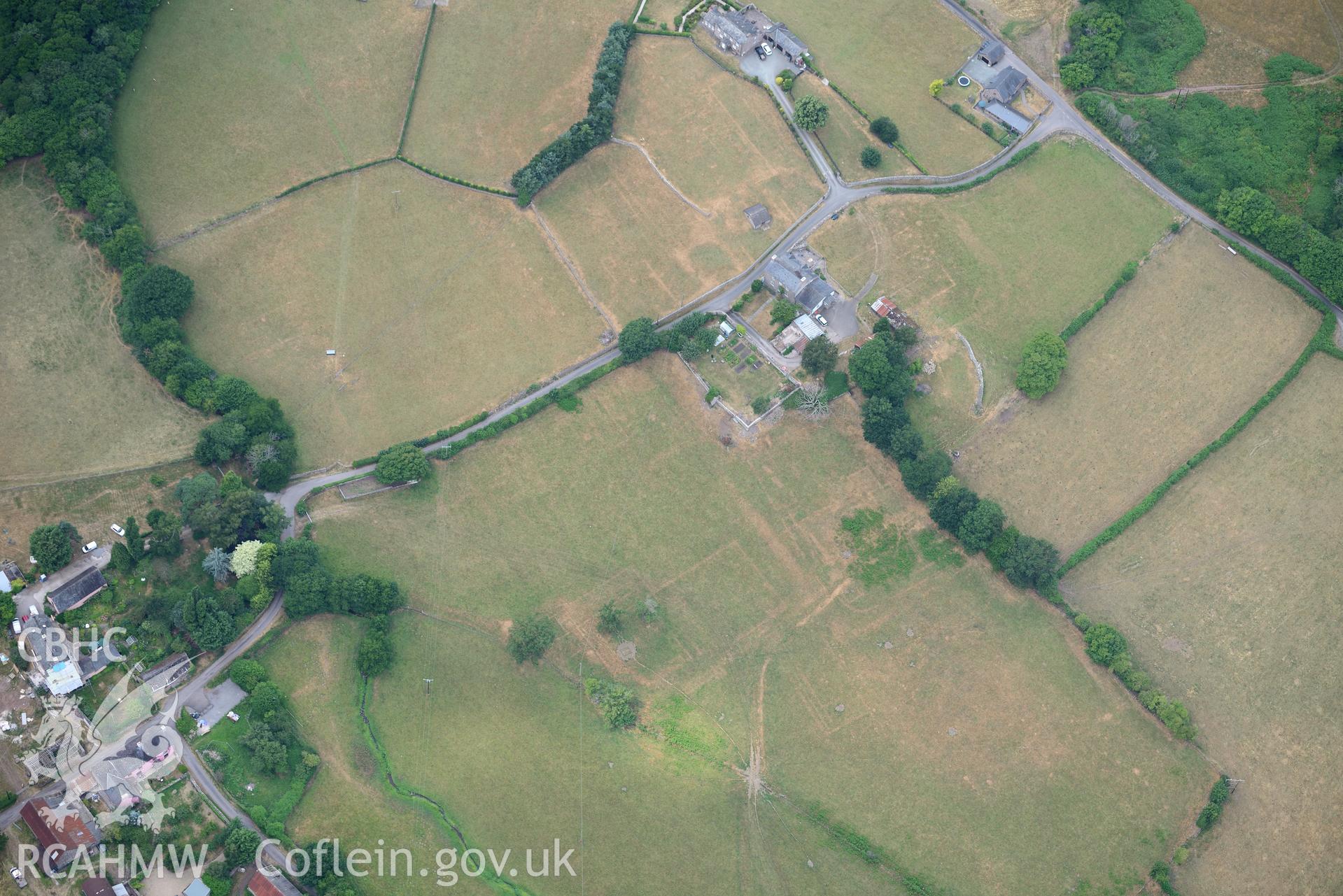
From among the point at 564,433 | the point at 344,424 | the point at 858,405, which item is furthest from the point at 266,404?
the point at 858,405

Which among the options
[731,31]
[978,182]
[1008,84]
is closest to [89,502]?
[731,31]

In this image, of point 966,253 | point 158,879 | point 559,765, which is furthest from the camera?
point 966,253

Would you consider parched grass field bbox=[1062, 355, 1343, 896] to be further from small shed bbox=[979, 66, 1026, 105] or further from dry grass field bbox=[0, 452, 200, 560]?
dry grass field bbox=[0, 452, 200, 560]

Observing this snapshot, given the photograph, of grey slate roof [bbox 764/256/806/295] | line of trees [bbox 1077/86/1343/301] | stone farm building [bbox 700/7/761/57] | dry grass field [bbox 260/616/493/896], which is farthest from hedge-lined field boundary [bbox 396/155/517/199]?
line of trees [bbox 1077/86/1343/301]

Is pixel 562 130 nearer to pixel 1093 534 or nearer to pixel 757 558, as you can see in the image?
pixel 757 558

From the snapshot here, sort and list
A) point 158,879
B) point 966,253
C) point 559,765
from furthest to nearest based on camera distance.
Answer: point 966,253, point 559,765, point 158,879

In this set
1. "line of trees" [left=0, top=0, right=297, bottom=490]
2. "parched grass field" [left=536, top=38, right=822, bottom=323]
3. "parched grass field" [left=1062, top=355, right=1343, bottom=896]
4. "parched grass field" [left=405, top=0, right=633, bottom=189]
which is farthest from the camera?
"parched grass field" [left=405, top=0, right=633, bottom=189]

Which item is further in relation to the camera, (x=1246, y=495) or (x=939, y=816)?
(x=1246, y=495)
